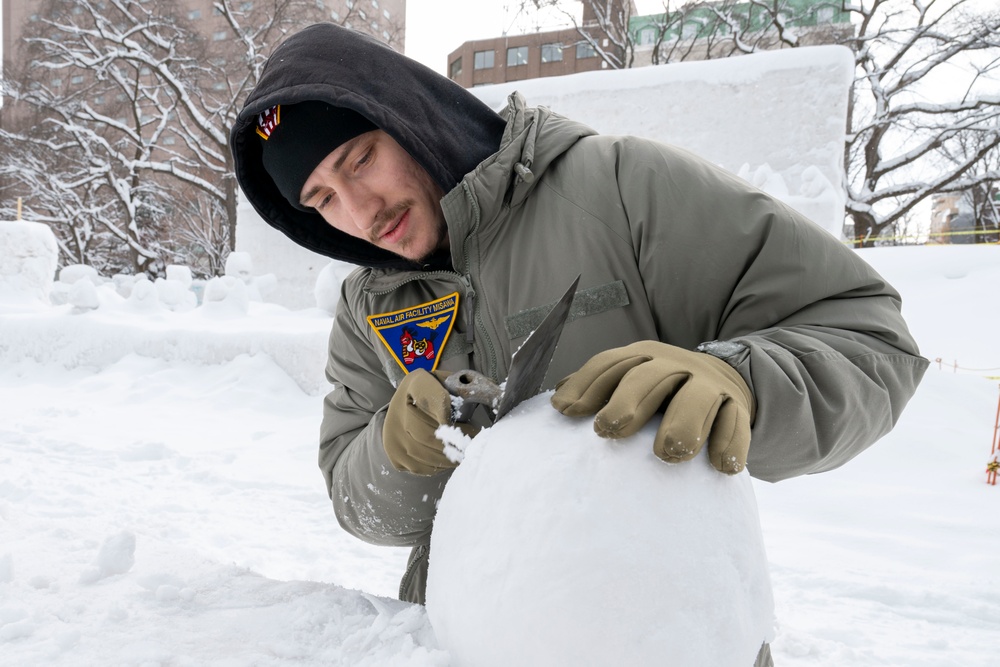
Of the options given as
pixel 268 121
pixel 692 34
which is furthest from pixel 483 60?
pixel 268 121

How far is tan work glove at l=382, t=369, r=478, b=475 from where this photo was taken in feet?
3.43

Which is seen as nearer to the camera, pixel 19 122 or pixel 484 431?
pixel 484 431

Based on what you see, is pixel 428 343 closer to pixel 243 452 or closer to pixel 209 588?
pixel 209 588

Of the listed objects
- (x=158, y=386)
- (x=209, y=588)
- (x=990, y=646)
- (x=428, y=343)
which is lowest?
(x=158, y=386)

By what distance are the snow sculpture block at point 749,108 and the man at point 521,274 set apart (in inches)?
317

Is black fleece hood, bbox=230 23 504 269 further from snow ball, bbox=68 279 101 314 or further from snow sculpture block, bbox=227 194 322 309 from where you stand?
snow sculpture block, bbox=227 194 322 309

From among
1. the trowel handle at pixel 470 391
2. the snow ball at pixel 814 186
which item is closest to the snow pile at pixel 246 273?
the snow ball at pixel 814 186

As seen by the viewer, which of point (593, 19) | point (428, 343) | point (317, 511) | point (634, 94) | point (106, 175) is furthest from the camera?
point (593, 19)

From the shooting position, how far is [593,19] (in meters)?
20.4

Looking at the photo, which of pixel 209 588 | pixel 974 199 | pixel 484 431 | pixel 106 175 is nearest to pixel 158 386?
pixel 209 588

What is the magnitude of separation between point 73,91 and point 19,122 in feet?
→ 8.57

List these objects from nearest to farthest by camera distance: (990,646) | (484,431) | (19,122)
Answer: (484,431) < (990,646) < (19,122)

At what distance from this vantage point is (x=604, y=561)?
2.60 ft

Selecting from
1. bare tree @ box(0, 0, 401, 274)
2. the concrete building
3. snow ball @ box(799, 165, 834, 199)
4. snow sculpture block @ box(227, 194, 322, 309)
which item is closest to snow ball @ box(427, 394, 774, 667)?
snow ball @ box(799, 165, 834, 199)
